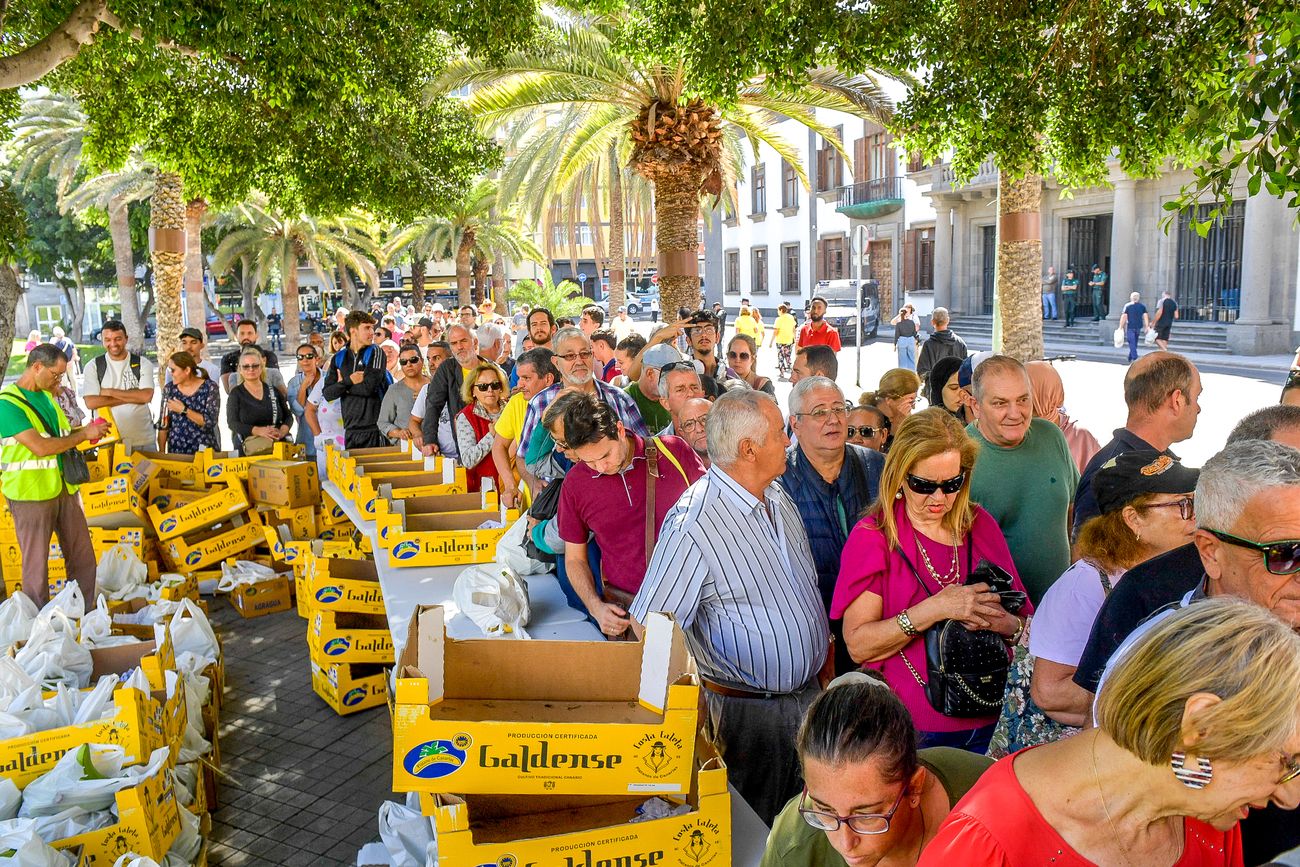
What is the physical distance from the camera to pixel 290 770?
16.4ft

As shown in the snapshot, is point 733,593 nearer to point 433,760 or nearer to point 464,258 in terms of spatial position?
point 433,760

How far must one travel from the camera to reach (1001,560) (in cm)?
310

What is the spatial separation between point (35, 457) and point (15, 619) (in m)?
1.54

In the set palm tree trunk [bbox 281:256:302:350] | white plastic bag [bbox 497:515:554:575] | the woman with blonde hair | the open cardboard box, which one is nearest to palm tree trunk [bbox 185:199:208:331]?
palm tree trunk [bbox 281:256:302:350]

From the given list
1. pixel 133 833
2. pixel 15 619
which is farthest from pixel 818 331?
pixel 133 833

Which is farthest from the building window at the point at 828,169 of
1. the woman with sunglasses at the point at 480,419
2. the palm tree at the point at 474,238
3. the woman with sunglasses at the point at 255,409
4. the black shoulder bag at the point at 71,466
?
the black shoulder bag at the point at 71,466

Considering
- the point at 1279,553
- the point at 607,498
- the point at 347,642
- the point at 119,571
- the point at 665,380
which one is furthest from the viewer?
the point at 119,571

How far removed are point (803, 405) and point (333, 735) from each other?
3248 mm

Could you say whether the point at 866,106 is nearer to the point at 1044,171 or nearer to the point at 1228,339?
the point at 1044,171

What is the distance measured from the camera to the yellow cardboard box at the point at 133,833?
10.9ft

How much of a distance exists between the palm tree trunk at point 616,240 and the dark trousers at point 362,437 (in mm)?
12683

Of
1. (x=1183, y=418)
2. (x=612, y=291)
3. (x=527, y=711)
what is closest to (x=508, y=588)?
(x=527, y=711)

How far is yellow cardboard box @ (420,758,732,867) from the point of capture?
2379 mm

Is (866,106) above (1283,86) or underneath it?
above
